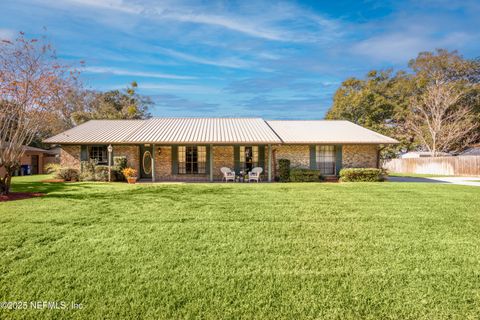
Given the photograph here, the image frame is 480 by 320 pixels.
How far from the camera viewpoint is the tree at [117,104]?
33250 millimetres

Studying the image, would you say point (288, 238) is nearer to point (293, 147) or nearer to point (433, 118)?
point (293, 147)

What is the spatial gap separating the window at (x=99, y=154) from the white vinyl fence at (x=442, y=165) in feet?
88.5

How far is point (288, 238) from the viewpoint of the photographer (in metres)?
5.41

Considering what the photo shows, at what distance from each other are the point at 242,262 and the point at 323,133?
15.1m

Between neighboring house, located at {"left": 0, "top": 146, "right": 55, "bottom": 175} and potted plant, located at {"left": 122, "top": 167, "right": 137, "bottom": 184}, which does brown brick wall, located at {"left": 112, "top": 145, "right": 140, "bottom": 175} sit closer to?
potted plant, located at {"left": 122, "top": 167, "right": 137, "bottom": 184}

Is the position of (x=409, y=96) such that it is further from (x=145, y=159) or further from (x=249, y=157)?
(x=145, y=159)

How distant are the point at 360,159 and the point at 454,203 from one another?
8467 mm

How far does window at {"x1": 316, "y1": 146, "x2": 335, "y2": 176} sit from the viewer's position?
17.0m

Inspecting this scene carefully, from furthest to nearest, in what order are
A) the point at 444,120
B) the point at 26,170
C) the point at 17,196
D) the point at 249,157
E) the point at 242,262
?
the point at 444,120, the point at 26,170, the point at 249,157, the point at 17,196, the point at 242,262

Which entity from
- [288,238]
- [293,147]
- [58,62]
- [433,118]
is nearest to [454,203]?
[288,238]

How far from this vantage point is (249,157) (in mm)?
16672

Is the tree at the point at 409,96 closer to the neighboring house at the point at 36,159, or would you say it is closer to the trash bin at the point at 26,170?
the neighboring house at the point at 36,159

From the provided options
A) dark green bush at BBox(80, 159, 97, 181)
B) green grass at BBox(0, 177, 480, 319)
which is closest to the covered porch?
dark green bush at BBox(80, 159, 97, 181)

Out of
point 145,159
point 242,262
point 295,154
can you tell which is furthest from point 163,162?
point 242,262
